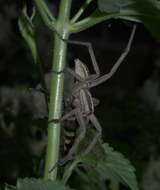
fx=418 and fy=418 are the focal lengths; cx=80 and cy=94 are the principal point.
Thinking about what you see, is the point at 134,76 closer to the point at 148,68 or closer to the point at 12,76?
the point at 148,68

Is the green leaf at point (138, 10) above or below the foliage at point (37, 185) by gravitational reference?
above

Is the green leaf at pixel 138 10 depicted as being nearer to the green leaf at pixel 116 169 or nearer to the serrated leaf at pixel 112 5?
the serrated leaf at pixel 112 5

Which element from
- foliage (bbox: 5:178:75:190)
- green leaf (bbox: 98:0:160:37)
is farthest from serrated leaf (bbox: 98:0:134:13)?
foliage (bbox: 5:178:75:190)

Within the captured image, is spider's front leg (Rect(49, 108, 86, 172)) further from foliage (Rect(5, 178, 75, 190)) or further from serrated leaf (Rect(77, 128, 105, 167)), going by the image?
foliage (Rect(5, 178, 75, 190))

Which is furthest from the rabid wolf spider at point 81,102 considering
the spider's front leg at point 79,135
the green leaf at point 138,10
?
the green leaf at point 138,10

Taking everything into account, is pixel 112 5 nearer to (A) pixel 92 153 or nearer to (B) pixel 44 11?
(B) pixel 44 11
